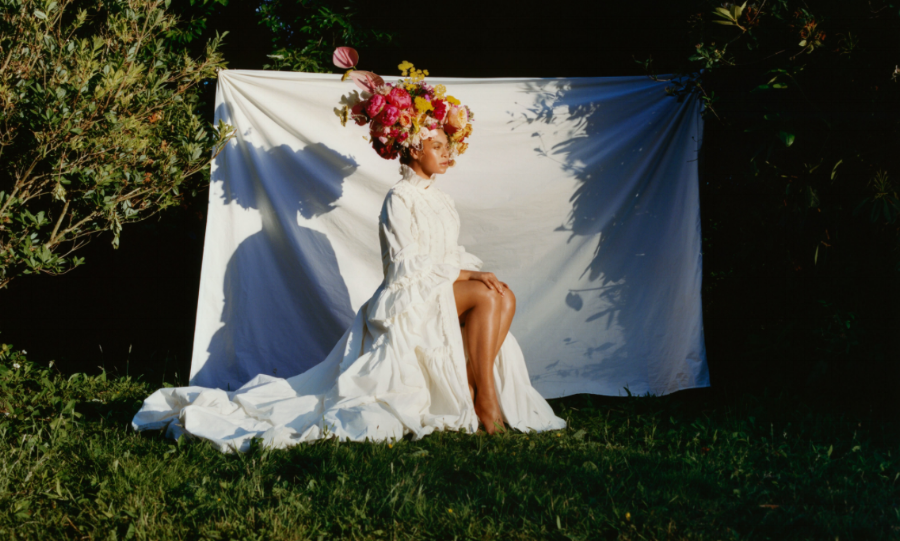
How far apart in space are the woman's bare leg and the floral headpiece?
73 centimetres

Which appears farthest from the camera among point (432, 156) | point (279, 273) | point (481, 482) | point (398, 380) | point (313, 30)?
point (313, 30)

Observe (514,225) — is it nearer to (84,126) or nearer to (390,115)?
(390,115)

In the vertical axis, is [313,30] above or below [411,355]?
above

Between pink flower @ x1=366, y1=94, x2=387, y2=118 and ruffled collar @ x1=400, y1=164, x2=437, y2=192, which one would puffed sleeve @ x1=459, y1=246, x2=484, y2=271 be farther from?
pink flower @ x1=366, y1=94, x2=387, y2=118

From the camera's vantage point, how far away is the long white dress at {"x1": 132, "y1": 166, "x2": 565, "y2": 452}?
306cm

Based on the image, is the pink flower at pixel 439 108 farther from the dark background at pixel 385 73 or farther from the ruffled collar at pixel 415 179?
the dark background at pixel 385 73

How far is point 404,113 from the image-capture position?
3.39 m

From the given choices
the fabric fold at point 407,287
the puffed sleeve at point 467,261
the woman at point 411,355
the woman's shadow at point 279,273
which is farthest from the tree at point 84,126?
the puffed sleeve at point 467,261

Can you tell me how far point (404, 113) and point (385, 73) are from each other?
64.7 inches

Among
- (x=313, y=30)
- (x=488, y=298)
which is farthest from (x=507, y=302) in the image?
(x=313, y=30)

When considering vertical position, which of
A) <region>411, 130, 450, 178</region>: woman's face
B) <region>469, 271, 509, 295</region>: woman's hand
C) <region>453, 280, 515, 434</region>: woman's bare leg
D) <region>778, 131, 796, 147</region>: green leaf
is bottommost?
<region>453, 280, 515, 434</region>: woman's bare leg

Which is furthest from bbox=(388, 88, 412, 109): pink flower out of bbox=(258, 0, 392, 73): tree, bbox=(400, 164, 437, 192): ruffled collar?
bbox=(258, 0, 392, 73): tree

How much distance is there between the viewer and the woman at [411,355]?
3.10m

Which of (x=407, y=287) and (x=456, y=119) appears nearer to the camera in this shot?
(x=407, y=287)
